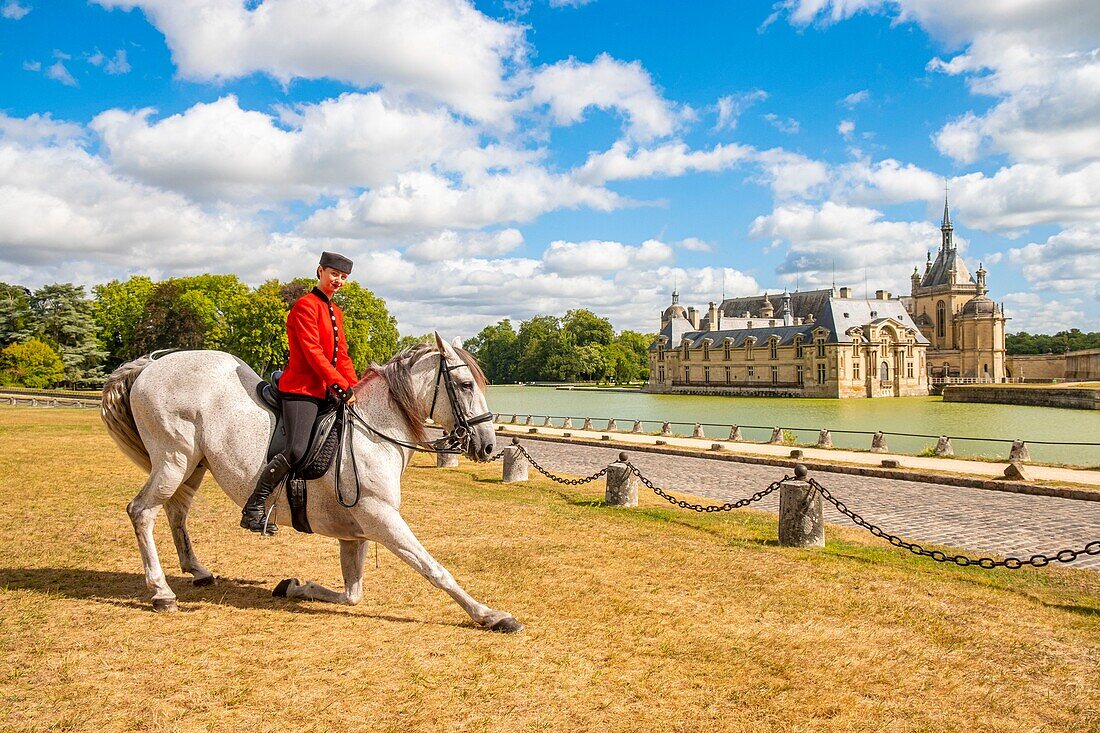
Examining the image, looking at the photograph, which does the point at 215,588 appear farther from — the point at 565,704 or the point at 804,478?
the point at 804,478

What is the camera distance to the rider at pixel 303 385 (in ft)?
19.5

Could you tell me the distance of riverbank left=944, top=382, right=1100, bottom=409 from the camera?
55.9 meters

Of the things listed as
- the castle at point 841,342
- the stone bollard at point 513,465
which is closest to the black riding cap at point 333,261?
the stone bollard at point 513,465

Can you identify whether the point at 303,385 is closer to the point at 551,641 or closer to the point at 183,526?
the point at 183,526

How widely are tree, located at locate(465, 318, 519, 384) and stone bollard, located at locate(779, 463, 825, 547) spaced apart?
120 metres

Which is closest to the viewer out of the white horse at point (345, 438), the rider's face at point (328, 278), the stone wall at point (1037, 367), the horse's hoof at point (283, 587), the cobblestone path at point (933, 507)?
the white horse at point (345, 438)

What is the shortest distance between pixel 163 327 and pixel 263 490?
60812 millimetres

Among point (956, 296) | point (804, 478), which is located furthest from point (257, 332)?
point (956, 296)

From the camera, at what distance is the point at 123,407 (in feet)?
21.3

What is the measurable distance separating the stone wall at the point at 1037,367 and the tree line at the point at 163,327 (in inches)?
3444

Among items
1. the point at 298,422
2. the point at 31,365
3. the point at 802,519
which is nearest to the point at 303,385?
the point at 298,422

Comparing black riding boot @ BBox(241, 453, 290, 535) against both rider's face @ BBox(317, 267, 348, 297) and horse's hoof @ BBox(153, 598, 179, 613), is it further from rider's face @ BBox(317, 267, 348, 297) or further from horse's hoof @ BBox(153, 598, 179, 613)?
rider's face @ BBox(317, 267, 348, 297)

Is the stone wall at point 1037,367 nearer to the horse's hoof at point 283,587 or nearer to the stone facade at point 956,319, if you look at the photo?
the stone facade at point 956,319

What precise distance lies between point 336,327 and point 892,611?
5.41 m
